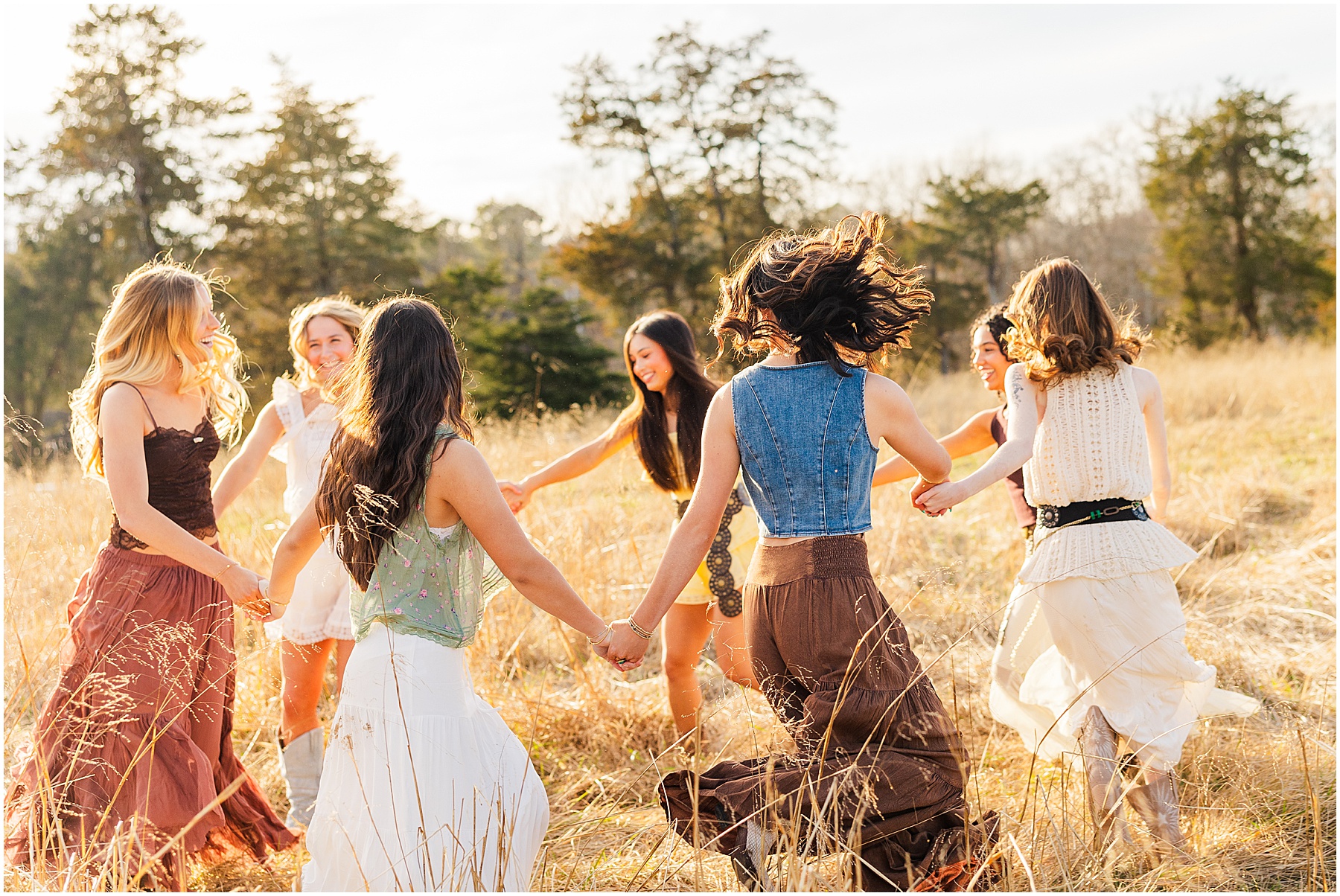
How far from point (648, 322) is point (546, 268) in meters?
16.4

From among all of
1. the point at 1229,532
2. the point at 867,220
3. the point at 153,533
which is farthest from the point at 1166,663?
the point at 1229,532

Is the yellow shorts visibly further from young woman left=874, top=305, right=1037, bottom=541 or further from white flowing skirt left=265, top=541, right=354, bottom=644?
white flowing skirt left=265, top=541, right=354, bottom=644

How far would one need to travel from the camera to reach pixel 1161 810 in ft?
9.57

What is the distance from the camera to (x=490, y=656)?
4266 mm

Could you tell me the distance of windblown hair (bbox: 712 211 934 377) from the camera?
2.52 metres

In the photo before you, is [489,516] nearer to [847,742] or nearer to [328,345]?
[847,742]

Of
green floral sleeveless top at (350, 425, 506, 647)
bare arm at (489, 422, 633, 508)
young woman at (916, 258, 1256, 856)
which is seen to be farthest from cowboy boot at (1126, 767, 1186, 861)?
bare arm at (489, 422, 633, 508)

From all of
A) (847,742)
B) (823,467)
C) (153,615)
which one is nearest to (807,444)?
(823,467)

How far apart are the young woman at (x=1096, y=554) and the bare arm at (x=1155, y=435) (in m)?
0.03

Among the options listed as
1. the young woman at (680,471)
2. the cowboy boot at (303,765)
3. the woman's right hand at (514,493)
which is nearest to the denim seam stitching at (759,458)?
the young woman at (680,471)

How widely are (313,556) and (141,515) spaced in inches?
28.0

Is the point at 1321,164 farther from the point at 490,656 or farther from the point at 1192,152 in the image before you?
the point at 490,656

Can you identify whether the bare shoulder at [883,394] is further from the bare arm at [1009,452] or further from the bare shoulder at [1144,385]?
the bare shoulder at [1144,385]

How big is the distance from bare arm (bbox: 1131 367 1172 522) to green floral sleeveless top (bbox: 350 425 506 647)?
7.40ft
